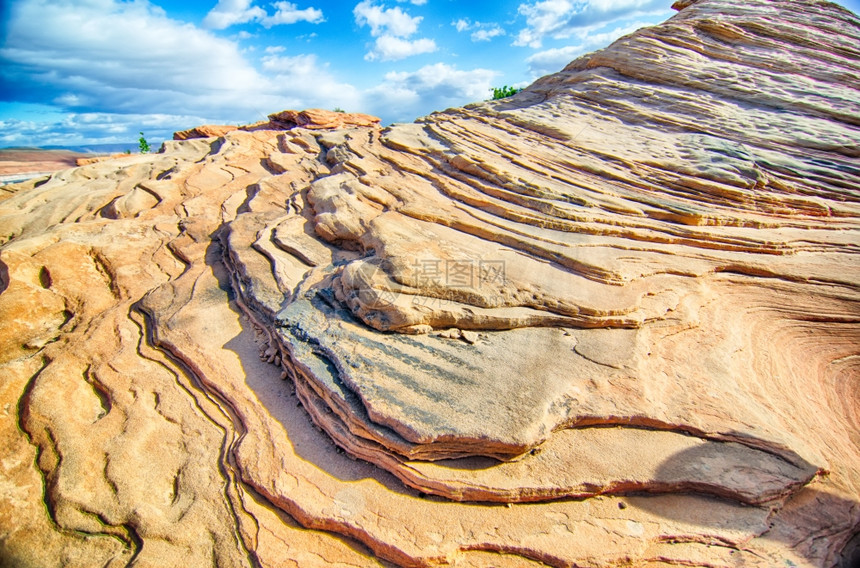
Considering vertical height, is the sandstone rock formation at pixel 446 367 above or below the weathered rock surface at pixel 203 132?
below

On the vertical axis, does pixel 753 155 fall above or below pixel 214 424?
above

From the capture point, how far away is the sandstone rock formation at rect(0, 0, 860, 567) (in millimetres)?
3168

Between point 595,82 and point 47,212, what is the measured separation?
14618mm

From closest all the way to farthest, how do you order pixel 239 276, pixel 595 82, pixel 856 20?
1. pixel 239 276
2. pixel 595 82
3. pixel 856 20

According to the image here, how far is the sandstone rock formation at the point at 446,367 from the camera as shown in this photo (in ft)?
10.4

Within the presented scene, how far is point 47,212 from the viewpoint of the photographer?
8.34 meters

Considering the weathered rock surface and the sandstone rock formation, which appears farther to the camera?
the weathered rock surface

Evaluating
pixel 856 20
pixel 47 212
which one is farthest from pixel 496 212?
pixel 856 20

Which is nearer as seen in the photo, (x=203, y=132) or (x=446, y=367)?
(x=446, y=367)

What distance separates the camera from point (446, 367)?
418cm

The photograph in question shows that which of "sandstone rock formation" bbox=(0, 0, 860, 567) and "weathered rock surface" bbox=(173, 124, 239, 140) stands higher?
Result: "weathered rock surface" bbox=(173, 124, 239, 140)

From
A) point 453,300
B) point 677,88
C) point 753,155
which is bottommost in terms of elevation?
point 453,300

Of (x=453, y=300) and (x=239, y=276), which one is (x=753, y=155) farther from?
(x=239, y=276)

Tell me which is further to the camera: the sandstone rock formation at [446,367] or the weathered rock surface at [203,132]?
the weathered rock surface at [203,132]
